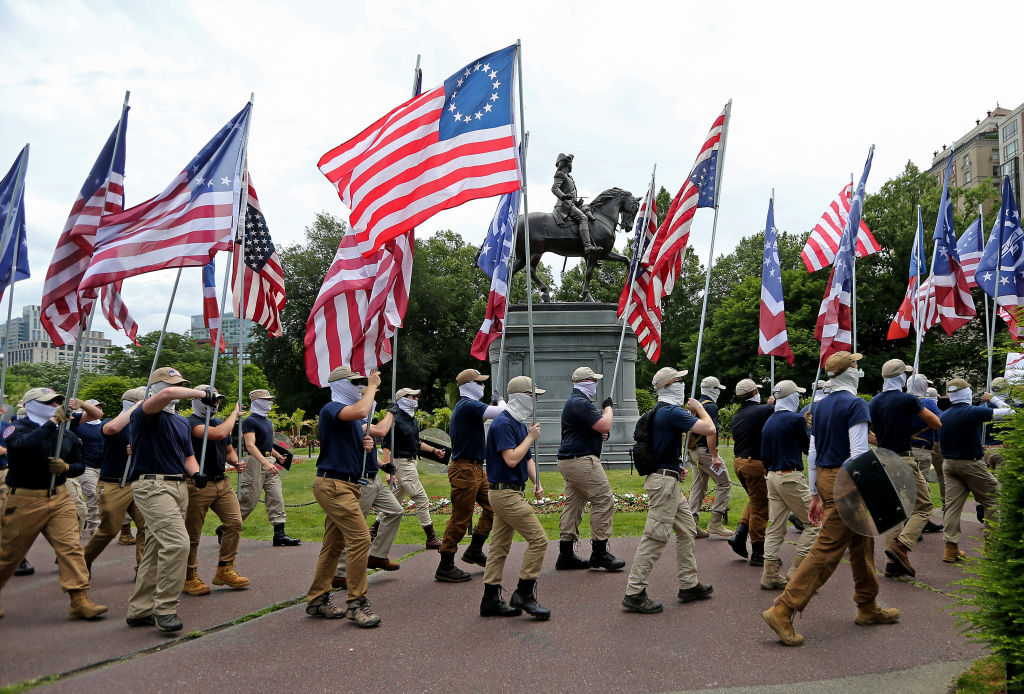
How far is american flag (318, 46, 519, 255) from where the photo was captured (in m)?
7.73

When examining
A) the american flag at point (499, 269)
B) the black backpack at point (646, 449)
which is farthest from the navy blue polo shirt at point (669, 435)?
the american flag at point (499, 269)

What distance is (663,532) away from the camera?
677cm

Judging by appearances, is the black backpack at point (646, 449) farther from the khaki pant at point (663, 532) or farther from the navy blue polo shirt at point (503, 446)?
the navy blue polo shirt at point (503, 446)

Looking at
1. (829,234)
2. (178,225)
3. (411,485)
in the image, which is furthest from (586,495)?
(829,234)

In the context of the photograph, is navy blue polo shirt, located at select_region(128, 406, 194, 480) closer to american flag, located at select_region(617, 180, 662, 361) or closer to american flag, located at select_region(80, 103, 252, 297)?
american flag, located at select_region(80, 103, 252, 297)

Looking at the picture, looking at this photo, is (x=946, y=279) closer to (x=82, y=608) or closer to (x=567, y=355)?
(x=567, y=355)

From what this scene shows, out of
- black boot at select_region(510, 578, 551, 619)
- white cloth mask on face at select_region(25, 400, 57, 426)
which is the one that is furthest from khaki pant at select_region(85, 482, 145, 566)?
black boot at select_region(510, 578, 551, 619)

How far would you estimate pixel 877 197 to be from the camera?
133ft

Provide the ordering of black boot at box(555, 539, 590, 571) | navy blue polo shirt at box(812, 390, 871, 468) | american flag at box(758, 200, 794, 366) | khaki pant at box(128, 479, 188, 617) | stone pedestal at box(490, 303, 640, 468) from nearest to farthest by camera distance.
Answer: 1. navy blue polo shirt at box(812, 390, 871, 468)
2. khaki pant at box(128, 479, 188, 617)
3. black boot at box(555, 539, 590, 571)
4. american flag at box(758, 200, 794, 366)
5. stone pedestal at box(490, 303, 640, 468)

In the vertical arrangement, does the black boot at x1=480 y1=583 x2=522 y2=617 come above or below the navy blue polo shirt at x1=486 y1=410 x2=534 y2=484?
below

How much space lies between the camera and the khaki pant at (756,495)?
28.7 feet

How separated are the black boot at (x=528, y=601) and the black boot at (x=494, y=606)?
89 millimetres

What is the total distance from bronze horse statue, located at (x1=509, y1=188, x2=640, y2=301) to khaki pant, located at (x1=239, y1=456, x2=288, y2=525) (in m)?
11.0

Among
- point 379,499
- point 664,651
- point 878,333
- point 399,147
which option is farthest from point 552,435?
point 878,333
